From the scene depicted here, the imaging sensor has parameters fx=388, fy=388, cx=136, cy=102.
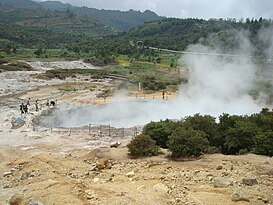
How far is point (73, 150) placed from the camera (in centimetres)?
1750

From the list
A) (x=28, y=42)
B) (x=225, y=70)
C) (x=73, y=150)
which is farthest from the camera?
(x=28, y=42)

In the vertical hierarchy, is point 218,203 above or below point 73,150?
above

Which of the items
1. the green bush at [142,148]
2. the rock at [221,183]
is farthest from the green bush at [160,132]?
the rock at [221,183]

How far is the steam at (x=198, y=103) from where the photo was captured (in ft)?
85.6

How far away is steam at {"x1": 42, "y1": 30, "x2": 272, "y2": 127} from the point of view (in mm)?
A: 26078

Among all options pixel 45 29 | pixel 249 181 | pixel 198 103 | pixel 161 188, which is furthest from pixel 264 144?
pixel 45 29

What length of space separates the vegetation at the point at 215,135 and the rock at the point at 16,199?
20.0 feet

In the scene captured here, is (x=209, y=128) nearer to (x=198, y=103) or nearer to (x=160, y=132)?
(x=160, y=132)

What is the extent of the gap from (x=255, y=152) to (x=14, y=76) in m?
39.7

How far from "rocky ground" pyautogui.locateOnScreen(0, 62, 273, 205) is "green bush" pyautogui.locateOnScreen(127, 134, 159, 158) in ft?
1.28

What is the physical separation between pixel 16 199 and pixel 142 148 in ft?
19.3

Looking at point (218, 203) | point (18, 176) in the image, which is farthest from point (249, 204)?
point (18, 176)

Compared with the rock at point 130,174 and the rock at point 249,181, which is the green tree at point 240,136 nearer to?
the rock at point 249,181

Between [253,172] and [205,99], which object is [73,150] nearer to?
[253,172]
